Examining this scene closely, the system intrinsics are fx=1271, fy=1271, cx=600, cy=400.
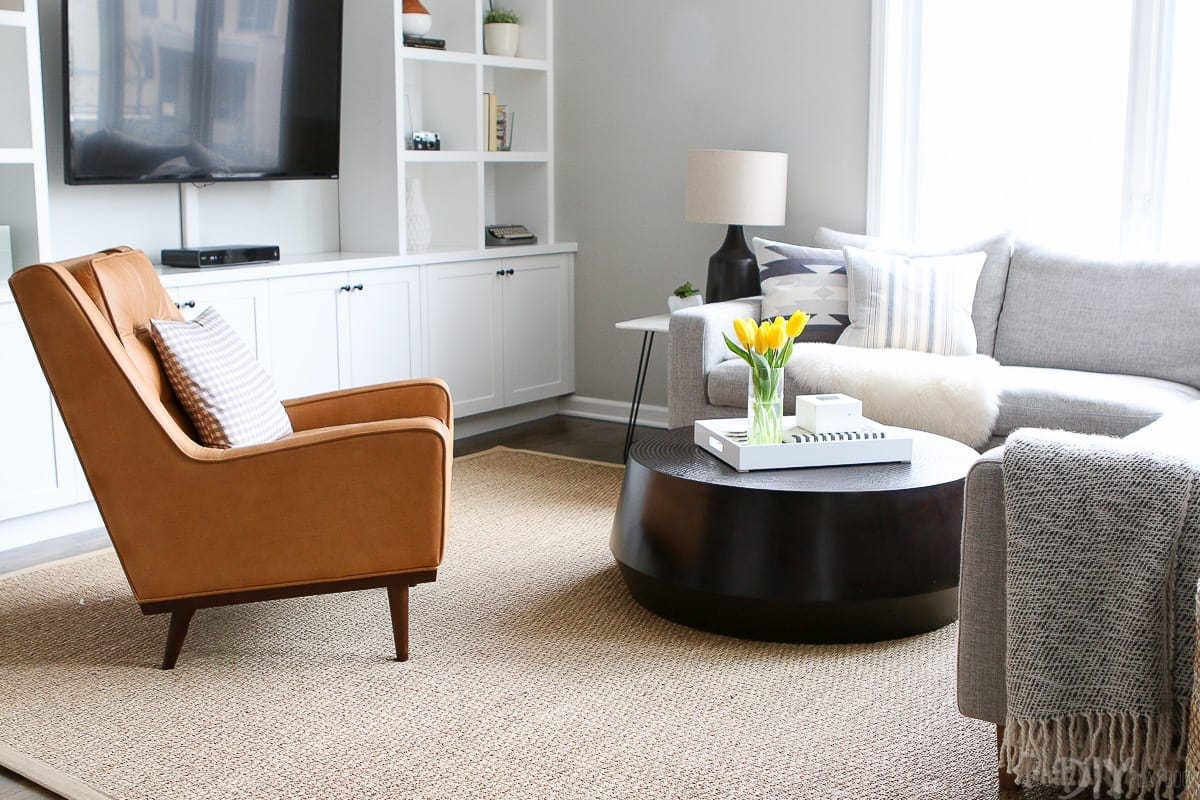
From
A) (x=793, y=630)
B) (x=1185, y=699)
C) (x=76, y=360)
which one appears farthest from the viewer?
(x=793, y=630)

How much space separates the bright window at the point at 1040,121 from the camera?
4141mm

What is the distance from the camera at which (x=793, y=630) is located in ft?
9.52

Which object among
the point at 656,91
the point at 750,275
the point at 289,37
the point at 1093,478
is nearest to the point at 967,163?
the point at 750,275

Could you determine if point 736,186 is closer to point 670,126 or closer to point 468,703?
point 670,126

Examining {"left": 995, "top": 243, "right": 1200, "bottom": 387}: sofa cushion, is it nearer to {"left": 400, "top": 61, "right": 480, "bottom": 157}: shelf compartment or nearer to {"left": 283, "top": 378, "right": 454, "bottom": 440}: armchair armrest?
{"left": 283, "top": 378, "right": 454, "bottom": 440}: armchair armrest

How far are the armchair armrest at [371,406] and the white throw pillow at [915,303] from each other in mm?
1542

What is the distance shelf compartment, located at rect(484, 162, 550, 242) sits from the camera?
18.2 ft

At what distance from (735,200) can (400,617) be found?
7.49 feet

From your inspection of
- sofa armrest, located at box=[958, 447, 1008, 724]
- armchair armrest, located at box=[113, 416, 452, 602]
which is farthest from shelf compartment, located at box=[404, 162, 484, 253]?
sofa armrest, located at box=[958, 447, 1008, 724]

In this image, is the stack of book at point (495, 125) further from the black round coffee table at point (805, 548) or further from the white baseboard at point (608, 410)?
the black round coffee table at point (805, 548)

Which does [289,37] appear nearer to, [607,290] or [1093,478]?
[607,290]

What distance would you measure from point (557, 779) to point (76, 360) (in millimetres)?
1292

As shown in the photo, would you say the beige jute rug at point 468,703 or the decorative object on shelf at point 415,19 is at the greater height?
the decorative object on shelf at point 415,19

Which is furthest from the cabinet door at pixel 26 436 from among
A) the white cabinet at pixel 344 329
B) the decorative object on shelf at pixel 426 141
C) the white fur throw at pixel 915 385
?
the white fur throw at pixel 915 385
